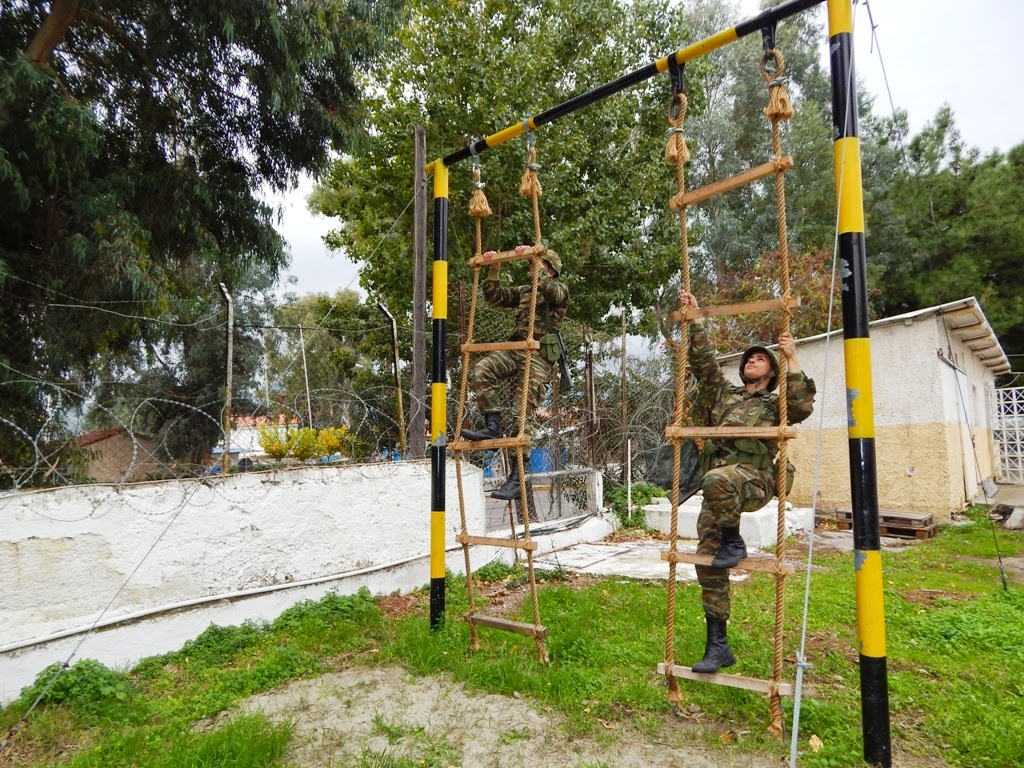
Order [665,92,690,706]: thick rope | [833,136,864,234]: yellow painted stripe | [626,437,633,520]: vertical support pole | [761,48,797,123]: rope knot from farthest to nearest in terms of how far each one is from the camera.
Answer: [626,437,633,520]: vertical support pole, [665,92,690,706]: thick rope, [761,48,797,123]: rope knot, [833,136,864,234]: yellow painted stripe

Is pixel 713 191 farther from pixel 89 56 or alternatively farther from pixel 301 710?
pixel 89 56

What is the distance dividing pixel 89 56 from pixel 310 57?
2379 millimetres

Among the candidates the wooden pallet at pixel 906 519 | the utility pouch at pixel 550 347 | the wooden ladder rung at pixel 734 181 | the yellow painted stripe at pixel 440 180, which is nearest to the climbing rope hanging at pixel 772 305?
the wooden ladder rung at pixel 734 181

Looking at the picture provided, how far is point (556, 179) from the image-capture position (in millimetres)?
13562

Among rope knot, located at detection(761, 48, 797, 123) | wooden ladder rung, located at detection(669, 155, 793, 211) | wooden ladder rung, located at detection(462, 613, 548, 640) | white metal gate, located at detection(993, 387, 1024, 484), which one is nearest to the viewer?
wooden ladder rung, located at detection(669, 155, 793, 211)

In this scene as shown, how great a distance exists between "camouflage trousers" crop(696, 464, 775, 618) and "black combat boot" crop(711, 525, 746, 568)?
33mm

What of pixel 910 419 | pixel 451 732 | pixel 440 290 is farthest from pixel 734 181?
pixel 910 419

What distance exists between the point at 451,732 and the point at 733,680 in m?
1.57

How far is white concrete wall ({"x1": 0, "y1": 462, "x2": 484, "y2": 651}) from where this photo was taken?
13.0 ft

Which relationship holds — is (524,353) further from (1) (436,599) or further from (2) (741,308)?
(2) (741,308)

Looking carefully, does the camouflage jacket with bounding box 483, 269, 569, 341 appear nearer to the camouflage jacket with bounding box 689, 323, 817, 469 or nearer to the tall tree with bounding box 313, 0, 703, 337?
the camouflage jacket with bounding box 689, 323, 817, 469

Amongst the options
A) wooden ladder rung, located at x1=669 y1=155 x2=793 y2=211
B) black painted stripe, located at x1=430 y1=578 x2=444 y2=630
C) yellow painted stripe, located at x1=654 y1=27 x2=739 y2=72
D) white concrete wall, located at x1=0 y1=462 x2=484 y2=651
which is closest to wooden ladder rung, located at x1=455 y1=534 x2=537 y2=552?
black painted stripe, located at x1=430 y1=578 x2=444 y2=630

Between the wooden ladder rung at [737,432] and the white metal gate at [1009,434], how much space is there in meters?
15.5

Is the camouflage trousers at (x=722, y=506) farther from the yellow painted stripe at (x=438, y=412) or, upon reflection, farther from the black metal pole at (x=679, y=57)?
the black metal pole at (x=679, y=57)
